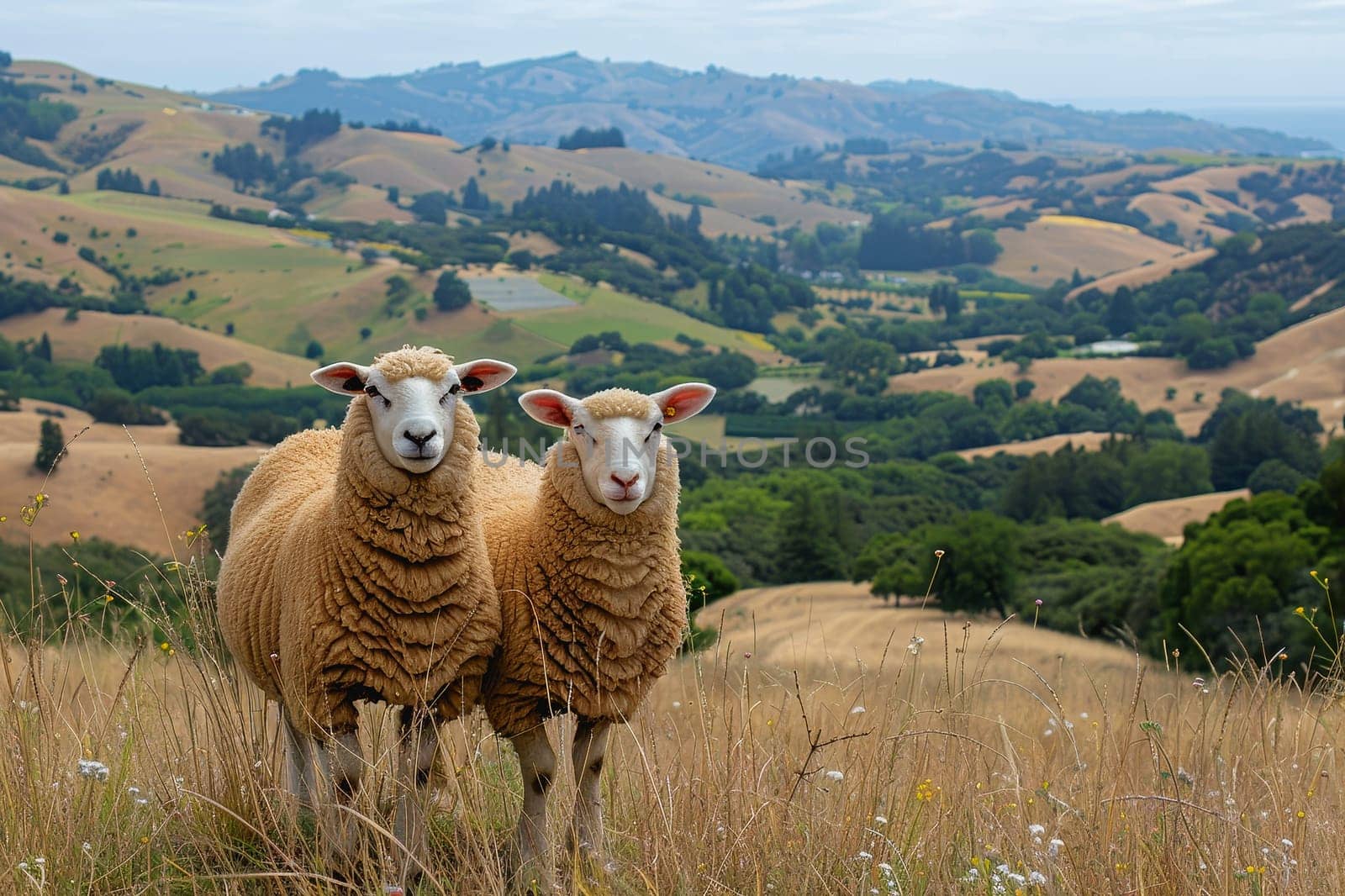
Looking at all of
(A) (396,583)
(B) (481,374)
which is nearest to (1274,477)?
(B) (481,374)

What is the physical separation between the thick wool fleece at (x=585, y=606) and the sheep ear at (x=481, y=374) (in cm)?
42

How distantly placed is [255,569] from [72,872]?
1.65 metres

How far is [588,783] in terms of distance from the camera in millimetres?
5316

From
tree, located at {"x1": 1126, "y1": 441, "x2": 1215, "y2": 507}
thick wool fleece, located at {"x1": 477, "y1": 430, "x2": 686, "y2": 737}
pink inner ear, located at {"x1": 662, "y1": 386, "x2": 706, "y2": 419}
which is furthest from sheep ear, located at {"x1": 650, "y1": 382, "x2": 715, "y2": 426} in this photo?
tree, located at {"x1": 1126, "y1": 441, "x2": 1215, "y2": 507}

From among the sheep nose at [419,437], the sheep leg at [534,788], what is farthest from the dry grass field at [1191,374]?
the sheep nose at [419,437]

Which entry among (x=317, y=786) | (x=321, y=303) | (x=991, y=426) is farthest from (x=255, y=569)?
(x=321, y=303)

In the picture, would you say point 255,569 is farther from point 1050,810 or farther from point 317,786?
point 1050,810

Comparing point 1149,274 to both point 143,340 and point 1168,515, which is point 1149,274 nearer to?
point 1168,515

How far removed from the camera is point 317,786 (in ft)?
17.3

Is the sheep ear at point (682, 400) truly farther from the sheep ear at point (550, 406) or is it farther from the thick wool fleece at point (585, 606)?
the sheep ear at point (550, 406)

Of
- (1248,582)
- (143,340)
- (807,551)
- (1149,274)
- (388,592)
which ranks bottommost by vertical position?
(143,340)

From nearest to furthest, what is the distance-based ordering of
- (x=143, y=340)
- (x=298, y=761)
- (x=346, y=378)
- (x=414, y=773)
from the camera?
(x=414, y=773), (x=346, y=378), (x=298, y=761), (x=143, y=340)

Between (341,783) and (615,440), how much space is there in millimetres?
1765

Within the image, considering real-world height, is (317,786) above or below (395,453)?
below
